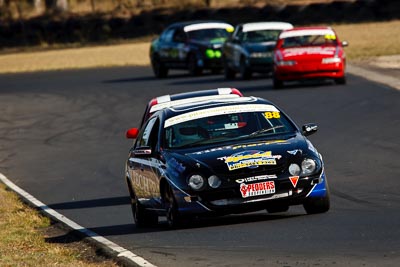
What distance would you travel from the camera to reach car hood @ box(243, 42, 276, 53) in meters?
34.9

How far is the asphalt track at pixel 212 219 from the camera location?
10.4 m

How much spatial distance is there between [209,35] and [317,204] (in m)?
28.1

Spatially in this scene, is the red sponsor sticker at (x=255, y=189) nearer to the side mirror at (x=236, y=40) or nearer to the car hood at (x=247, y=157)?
Answer: the car hood at (x=247, y=157)

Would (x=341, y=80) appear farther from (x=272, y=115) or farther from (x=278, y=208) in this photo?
(x=278, y=208)

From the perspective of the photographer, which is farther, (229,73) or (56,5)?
(56,5)

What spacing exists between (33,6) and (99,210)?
235 ft

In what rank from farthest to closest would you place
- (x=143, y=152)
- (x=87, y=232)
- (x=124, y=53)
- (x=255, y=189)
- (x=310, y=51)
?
(x=124, y=53) → (x=310, y=51) → (x=143, y=152) → (x=87, y=232) → (x=255, y=189)

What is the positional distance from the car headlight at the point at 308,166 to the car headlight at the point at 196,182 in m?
0.95

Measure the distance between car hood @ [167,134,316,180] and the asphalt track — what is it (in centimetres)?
55

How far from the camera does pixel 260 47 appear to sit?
3500 centimetres

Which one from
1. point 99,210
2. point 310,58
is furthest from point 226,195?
point 310,58

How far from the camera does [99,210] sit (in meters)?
15.6

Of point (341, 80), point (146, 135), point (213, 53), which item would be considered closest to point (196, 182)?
point (146, 135)

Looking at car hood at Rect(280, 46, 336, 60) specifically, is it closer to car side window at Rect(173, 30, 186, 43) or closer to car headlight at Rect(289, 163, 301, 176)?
car side window at Rect(173, 30, 186, 43)
